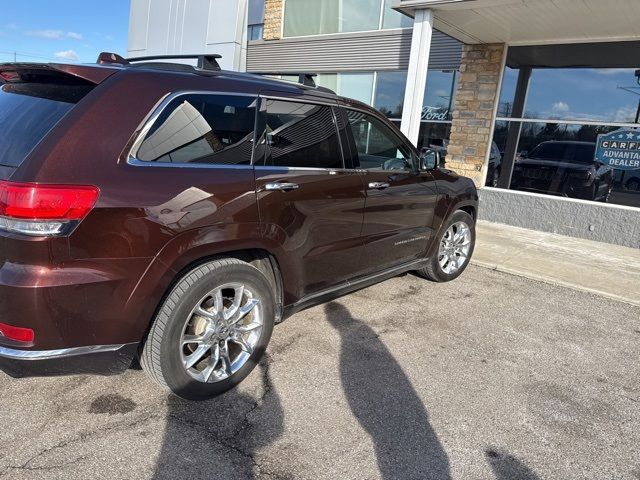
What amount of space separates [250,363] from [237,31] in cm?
1229

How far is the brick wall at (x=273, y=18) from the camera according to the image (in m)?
12.4

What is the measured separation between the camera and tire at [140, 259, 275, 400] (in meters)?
2.51

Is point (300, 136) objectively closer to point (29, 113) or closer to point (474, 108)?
point (29, 113)

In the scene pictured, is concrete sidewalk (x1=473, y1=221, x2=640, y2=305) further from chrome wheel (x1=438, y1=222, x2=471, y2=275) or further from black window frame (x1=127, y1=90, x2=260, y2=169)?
black window frame (x1=127, y1=90, x2=260, y2=169)

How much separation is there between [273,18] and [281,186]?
11.1m

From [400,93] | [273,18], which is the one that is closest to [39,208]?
[400,93]

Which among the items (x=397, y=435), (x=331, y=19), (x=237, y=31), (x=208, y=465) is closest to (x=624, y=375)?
(x=397, y=435)

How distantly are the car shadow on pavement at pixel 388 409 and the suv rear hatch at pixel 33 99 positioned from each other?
2183mm

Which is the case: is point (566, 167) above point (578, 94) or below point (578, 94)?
below

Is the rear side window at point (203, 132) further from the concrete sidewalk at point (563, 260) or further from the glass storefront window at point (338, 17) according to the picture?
the glass storefront window at point (338, 17)

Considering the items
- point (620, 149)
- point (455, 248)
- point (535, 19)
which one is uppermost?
point (535, 19)

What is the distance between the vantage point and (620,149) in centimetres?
788

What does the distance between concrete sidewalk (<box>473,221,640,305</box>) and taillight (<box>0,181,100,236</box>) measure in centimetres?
511

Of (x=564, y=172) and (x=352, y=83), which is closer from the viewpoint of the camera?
(x=564, y=172)
